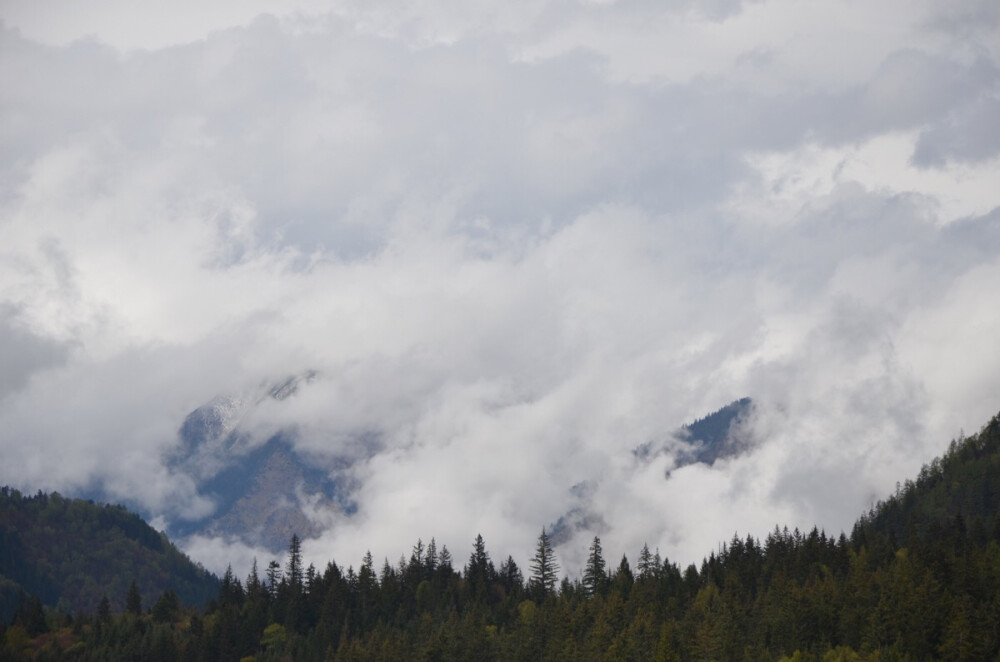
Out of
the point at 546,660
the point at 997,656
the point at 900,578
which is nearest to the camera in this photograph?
the point at 997,656

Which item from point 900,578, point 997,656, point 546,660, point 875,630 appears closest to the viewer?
point 997,656

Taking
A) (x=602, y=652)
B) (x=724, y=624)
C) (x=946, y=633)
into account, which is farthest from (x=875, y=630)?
(x=602, y=652)

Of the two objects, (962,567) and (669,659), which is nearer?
(669,659)

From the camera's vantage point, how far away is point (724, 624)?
184125 millimetres

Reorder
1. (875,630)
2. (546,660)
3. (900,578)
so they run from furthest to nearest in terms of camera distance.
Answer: (546,660) < (900,578) < (875,630)

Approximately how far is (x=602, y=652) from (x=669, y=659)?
1937cm

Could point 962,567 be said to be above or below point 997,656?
above

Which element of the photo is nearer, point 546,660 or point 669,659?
point 669,659

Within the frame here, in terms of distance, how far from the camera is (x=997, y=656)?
154 metres

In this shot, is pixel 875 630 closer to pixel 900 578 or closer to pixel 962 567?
pixel 900 578

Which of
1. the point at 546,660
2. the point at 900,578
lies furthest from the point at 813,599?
the point at 546,660

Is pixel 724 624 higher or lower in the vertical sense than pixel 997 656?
higher

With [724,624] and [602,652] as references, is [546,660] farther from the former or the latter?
[724,624]

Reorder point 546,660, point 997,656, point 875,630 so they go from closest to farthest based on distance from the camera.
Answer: point 997,656, point 875,630, point 546,660
